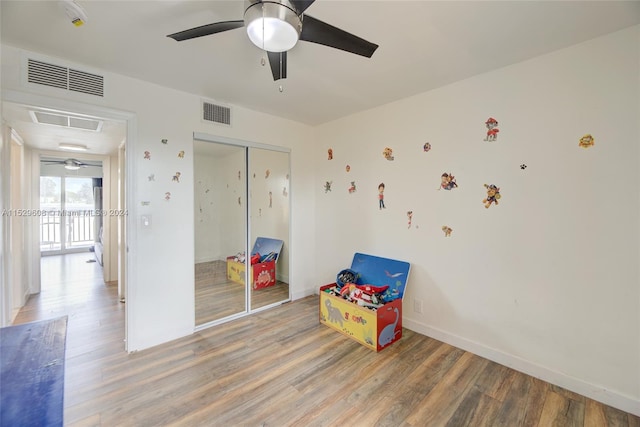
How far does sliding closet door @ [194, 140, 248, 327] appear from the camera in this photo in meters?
2.84

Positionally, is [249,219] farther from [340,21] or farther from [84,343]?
[340,21]

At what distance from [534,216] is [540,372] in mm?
1194

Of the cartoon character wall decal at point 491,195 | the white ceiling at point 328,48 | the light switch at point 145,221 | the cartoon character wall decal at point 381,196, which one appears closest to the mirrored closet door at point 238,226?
the light switch at point 145,221

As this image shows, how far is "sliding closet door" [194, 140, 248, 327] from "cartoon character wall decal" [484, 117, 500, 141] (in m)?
2.51

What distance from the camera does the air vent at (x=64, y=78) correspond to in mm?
1945

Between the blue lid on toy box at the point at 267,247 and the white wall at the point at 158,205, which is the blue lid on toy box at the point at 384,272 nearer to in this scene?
the blue lid on toy box at the point at 267,247

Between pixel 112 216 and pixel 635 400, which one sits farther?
pixel 112 216

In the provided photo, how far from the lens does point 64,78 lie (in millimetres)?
2051

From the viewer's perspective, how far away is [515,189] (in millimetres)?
2117

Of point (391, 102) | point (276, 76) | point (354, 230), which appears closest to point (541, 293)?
point (354, 230)

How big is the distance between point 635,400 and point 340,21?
3.05m

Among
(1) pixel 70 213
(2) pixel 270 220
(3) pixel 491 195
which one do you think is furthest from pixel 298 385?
(1) pixel 70 213

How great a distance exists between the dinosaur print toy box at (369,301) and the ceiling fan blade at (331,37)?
6.69ft

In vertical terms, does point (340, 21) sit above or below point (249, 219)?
above
